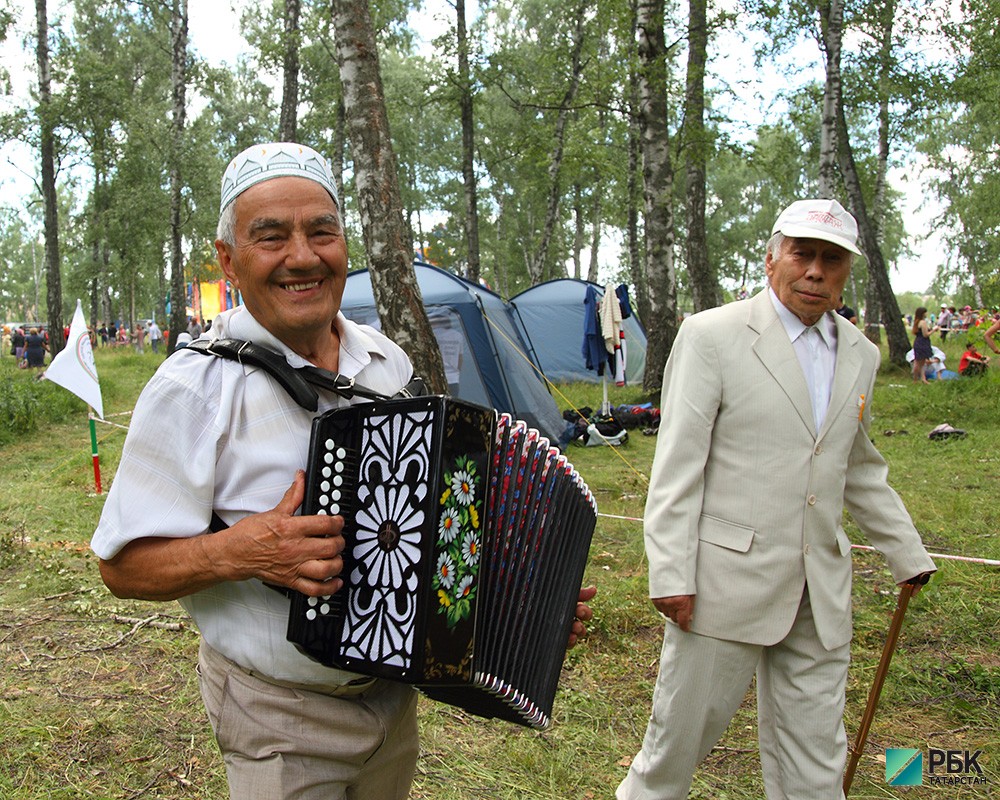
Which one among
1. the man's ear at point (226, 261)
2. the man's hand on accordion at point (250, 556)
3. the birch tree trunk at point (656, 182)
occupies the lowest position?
the man's hand on accordion at point (250, 556)

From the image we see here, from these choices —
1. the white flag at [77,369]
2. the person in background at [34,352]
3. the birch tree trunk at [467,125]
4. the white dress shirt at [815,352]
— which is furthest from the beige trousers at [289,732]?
the person in background at [34,352]

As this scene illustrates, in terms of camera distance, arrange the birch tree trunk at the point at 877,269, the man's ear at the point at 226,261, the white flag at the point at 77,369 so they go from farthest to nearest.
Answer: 1. the birch tree trunk at the point at 877,269
2. the white flag at the point at 77,369
3. the man's ear at the point at 226,261

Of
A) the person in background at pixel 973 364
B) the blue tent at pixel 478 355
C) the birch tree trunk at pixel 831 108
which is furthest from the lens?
the person in background at pixel 973 364

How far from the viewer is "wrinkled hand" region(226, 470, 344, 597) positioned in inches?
58.9

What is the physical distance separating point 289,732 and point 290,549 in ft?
1.50

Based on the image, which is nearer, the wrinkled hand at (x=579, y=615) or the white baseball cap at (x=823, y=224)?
the wrinkled hand at (x=579, y=615)

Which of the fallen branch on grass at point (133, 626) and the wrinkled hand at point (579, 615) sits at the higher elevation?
the wrinkled hand at point (579, 615)

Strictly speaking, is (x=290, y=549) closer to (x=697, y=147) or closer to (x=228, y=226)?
(x=228, y=226)

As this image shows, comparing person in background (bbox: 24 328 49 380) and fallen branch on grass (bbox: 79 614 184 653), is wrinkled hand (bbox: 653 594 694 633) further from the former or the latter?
person in background (bbox: 24 328 49 380)

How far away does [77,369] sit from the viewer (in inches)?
327

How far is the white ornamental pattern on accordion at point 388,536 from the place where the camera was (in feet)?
5.04

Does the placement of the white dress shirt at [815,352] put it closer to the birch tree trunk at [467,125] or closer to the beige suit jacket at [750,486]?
the beige suit jacket at [750,486]

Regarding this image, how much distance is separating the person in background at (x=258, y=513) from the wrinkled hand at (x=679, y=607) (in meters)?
0.96

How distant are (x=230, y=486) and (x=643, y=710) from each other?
2.77 metres
